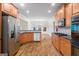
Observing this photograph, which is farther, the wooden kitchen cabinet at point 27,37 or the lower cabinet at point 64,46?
the wooden kitchen cabinet at point 27,37

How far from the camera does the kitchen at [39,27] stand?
346 centimetres

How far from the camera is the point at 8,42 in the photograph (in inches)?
138

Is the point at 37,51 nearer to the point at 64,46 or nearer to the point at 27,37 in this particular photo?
the point at 64,46

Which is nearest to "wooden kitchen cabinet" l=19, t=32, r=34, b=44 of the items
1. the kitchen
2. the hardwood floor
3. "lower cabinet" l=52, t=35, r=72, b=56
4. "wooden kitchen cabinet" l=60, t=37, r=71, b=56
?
the kitchen

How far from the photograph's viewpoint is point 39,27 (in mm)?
11680

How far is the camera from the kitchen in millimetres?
3459

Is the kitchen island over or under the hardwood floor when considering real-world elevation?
over

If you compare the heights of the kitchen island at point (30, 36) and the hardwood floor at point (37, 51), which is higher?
the kitchen island at point (30, 36)

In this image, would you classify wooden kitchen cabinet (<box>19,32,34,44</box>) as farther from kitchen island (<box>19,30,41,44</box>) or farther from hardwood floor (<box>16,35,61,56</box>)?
hardwood floor (<box>16,35,61,56</box>)

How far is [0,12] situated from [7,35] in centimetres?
66

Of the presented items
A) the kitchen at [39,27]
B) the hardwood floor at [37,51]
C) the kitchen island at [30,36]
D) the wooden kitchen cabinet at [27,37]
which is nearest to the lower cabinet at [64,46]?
the kitchen at [39,27]

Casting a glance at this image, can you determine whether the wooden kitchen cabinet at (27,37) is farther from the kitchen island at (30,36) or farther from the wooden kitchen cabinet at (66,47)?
the wooden kitchen cabinet at (66,47)

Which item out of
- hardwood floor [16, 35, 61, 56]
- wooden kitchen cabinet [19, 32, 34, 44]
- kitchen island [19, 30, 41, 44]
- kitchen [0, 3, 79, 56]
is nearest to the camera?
kitchen [0, 3, 79, 56]

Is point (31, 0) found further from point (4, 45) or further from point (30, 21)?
point (30, 21)
